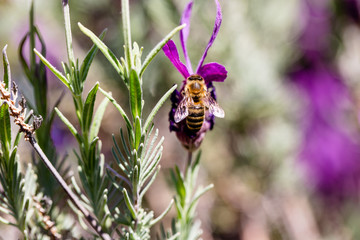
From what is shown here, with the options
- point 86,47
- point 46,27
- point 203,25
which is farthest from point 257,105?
Answer: point 46,27

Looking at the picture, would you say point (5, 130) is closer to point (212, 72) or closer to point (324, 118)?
point (212, 72)

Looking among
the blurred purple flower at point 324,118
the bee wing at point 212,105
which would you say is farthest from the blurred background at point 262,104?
the bee wing at point 212,105

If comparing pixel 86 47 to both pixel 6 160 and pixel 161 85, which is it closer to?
pixel 161 85

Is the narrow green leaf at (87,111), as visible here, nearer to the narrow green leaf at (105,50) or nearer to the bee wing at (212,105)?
the narrow green leaf at (105,50)

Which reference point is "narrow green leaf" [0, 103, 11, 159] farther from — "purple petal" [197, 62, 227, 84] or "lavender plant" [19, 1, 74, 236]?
"purple petal" [197, 62, 227, 84]

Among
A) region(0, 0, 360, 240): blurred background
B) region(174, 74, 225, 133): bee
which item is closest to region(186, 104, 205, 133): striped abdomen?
region(174, 74, 225, 133): bee

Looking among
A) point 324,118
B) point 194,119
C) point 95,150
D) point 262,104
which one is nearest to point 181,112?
point 194,119
